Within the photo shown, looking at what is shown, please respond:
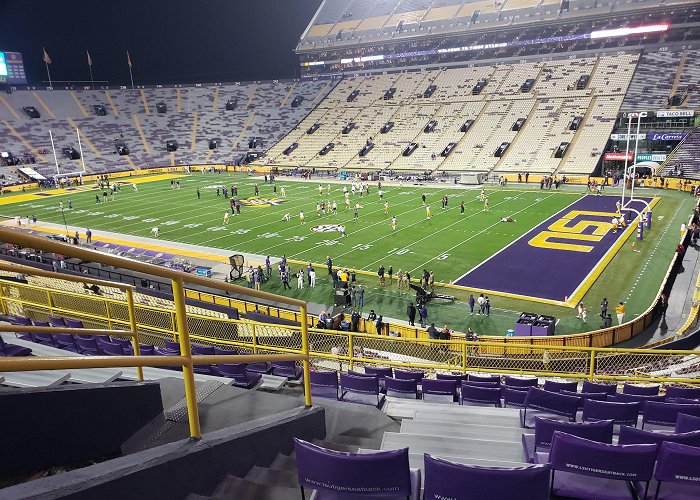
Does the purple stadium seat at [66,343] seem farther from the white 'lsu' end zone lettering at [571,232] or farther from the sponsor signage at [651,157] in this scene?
the sponsor signage at [651,157]

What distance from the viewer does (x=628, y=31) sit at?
7075 cm

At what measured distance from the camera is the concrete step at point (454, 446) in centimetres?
510

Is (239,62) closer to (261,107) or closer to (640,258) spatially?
(261,107)

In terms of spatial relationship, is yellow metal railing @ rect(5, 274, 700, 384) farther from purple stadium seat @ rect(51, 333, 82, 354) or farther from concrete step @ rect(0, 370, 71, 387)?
concrete step @ rect(0, 370, 71, 387)

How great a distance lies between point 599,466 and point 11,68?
9213cm

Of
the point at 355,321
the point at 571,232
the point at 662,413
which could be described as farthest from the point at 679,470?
the point at 571,232

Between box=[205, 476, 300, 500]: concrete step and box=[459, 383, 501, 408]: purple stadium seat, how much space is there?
229 inches

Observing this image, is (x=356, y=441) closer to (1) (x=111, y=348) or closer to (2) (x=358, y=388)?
(2) (x=358, y=388)

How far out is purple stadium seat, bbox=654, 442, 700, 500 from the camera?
3.95 metres

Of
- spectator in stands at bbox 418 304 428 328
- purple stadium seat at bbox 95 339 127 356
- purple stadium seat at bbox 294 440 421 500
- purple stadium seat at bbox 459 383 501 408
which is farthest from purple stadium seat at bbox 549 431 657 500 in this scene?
spectator in stands at bbox 418 304 428 328

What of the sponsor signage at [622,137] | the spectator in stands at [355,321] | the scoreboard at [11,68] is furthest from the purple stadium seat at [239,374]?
the scoreboard at [11,68]

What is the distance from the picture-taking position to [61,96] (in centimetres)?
8125

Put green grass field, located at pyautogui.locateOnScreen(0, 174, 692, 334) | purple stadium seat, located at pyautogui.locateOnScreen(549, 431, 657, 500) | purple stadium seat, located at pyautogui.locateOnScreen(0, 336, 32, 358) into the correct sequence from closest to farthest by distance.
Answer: purple stadium seat, located at pyautogui.locateOnScreen(549, 431, 657, 500) < purple stadium seat, located at pyautogui.locateOnScreen(0, 336, 32, 358) < green grass field, located at pyautogui.locateOnScreen(0, 174, 692, 334)

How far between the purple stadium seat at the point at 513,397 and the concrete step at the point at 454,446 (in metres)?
3.24
